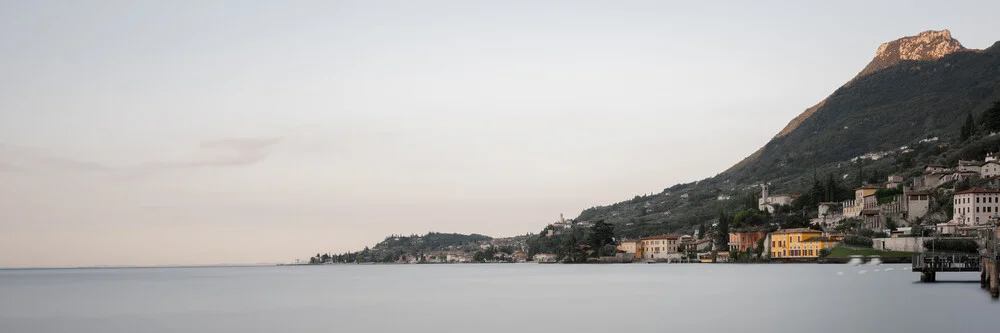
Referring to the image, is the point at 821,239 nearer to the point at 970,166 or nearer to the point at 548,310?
the point at 970,166

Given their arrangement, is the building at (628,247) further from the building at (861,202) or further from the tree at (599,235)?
the building at (861,202)

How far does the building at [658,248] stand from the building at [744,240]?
1999 cm

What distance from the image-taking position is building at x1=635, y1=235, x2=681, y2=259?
16550 cm

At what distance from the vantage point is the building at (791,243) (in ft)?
409

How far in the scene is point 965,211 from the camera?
10306 cm

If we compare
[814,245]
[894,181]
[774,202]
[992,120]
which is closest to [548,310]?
[814,245]

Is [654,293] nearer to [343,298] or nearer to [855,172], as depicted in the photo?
[343,298]

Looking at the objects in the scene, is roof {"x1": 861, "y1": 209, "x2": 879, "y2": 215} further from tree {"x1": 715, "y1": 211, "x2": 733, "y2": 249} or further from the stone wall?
tree {"x1": 715, "y1": 211, "x2": 733, "y2": 249}

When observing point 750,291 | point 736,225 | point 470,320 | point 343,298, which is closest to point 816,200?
point 736,225

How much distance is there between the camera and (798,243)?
412 feet

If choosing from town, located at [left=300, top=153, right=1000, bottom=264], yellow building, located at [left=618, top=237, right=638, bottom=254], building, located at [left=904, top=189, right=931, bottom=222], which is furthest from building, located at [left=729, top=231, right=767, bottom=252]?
yellow building, located at [left=618, top=237, right=638, bottom=254]

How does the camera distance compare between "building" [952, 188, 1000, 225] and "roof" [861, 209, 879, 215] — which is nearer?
"building" [952, 188, 1000, 225]

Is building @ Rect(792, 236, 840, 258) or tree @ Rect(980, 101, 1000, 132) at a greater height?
tree @ Rect(980, 101, 1000, 132)

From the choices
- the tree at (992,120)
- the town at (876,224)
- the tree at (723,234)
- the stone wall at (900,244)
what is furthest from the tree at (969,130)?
the stone wall at (900,244)
